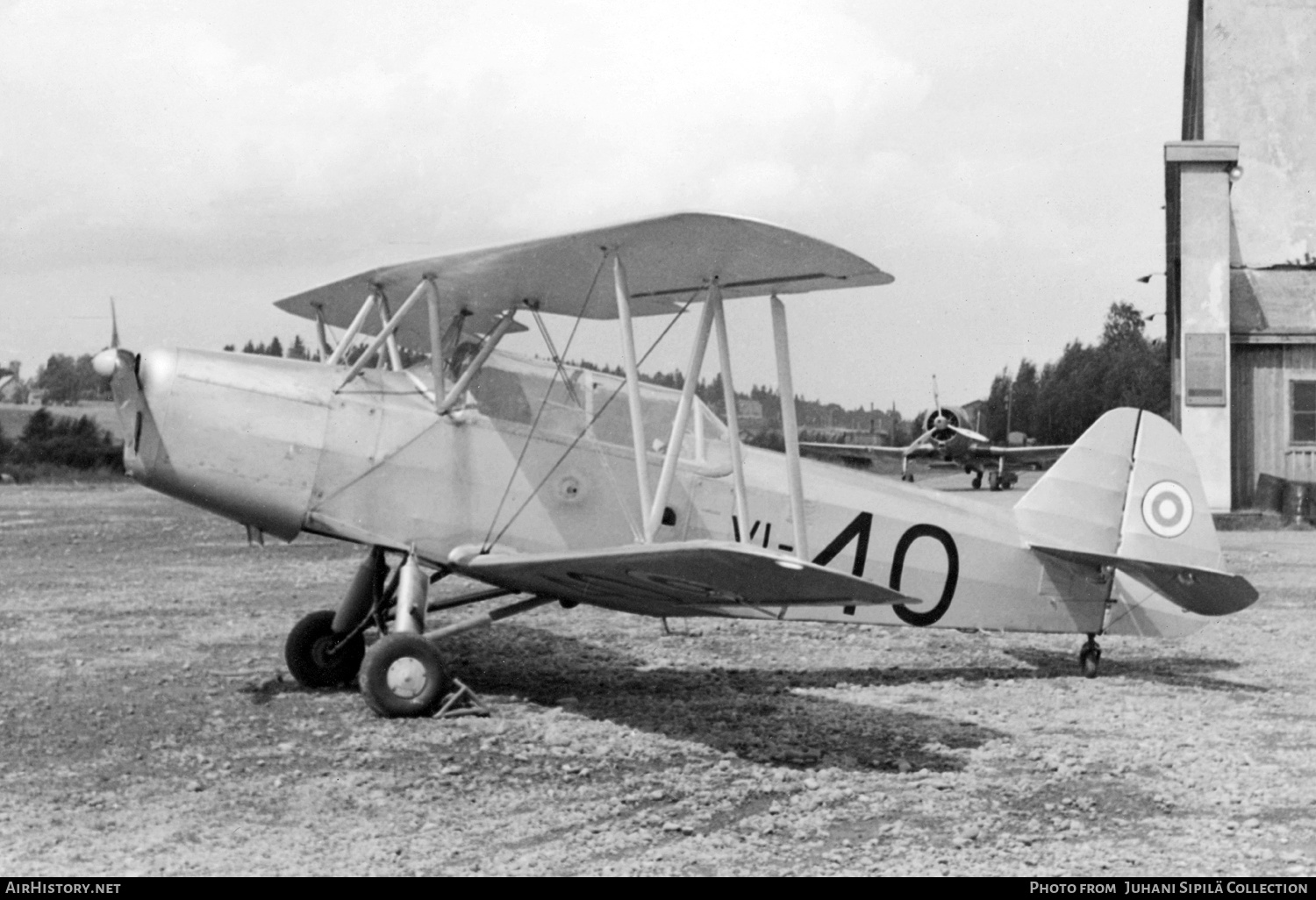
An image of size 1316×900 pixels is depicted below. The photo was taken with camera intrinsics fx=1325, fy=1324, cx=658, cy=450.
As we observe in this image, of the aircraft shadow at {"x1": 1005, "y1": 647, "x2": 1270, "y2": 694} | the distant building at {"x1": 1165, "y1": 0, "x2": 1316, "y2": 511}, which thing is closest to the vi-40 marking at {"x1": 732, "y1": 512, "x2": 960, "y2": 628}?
the aircraft shadow at {"x1": 1005, "y1": 647, "x2": 1270, "y2": 694}

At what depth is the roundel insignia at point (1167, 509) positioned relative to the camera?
8.55 metres

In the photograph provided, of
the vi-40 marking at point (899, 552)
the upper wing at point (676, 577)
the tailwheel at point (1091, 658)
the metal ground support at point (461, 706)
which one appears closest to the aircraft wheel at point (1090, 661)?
the tailwheel at point (1091, 658)

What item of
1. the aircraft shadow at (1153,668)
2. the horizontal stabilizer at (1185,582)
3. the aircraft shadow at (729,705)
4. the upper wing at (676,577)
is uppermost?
the upper wing at (676,577)

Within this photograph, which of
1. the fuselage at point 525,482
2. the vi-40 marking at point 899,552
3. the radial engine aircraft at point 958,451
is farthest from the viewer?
the radial engine aircraft at point 958,451

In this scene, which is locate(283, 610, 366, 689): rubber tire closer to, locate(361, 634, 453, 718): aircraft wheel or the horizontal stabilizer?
locate(361, 634, 453, 718): aircraft wheel

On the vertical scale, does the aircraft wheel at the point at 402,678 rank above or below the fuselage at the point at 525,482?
below

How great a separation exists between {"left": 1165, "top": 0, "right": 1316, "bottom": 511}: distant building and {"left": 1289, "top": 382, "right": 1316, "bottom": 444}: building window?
0.02m

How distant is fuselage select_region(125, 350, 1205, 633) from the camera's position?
7.15 metres

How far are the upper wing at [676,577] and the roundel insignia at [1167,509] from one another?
3.29 meters

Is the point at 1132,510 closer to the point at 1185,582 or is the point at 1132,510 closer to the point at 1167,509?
the point at 1167,509

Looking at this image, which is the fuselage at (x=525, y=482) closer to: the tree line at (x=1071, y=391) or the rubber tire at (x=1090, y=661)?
the rubber tire at (x=1090, y=661)

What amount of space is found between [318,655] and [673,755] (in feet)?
8.78

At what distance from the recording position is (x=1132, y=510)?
8.64 metres
